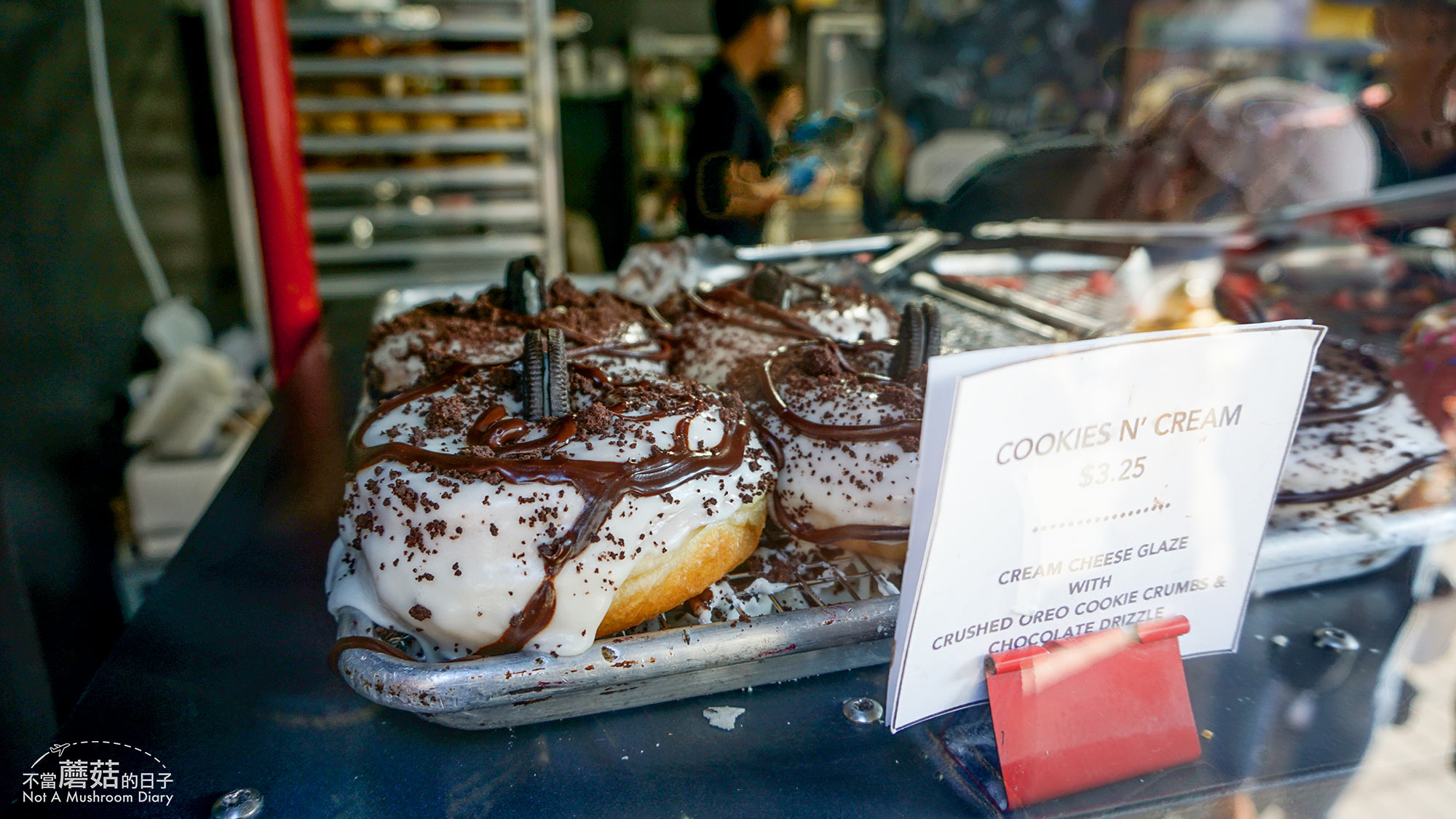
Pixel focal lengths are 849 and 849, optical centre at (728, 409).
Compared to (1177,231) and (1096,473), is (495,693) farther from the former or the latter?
(1177,231)

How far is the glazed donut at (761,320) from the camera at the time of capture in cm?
160

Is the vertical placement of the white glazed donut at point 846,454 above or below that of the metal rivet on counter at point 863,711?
above

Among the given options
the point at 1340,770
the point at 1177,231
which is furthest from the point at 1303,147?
the point at 1340,770

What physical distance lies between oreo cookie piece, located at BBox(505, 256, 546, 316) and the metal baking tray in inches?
26.8

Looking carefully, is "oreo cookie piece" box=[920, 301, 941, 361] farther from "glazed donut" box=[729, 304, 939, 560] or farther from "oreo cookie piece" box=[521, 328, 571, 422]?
"oreo cookie piece" box=[521, 328, 571, 422]

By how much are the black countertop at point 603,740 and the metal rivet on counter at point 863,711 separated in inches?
0.4

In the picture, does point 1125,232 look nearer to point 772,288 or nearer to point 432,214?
point 772,288

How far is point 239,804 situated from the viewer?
32.0 inches

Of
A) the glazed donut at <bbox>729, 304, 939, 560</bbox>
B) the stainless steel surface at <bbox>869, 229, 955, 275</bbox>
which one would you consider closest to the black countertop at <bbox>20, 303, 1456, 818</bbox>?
the glazed donut at <bbox>729, 304, 939, 560</bbox>

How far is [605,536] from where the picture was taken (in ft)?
3.24

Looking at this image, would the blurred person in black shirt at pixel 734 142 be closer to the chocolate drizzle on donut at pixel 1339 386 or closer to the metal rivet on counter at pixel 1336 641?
the chocolate drizzle on donut at pixel 1339 386

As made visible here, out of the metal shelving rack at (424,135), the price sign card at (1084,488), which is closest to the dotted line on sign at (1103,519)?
the price sign card at (1084,488)

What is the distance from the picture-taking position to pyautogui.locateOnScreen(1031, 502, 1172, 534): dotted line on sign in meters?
0.82

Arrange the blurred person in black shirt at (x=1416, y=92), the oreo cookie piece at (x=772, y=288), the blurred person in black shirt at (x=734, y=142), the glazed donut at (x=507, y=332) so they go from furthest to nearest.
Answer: the blurred person in black shirt at (x=734, y=142), the blurred person in black shirt at (x=1416, y=92), the oreo cookie piece at (x=772, y=288), the glazed donut at (x=507, y=332)
